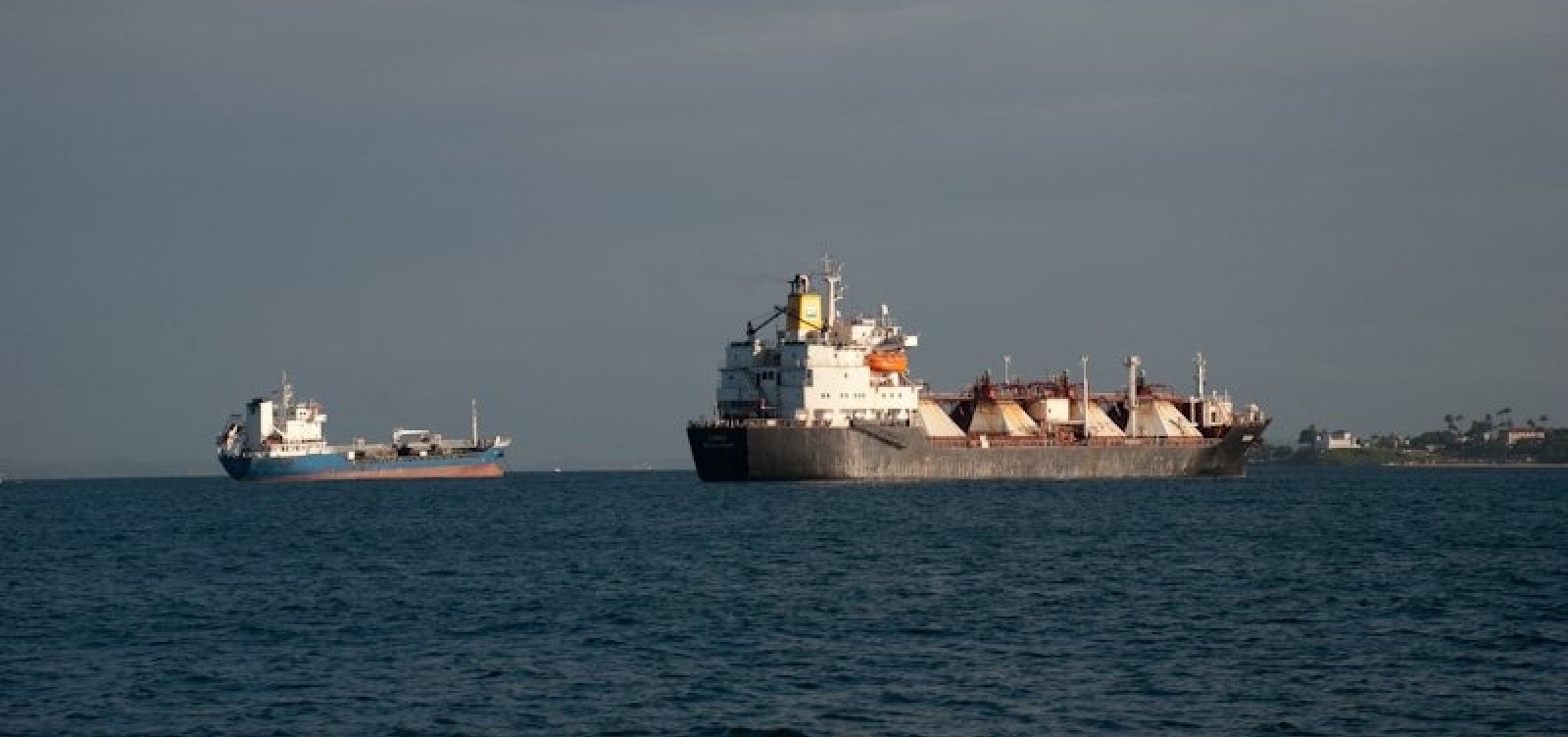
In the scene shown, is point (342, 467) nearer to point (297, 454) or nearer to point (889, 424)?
point (297, 454)

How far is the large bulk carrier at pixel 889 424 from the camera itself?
93.6 metres

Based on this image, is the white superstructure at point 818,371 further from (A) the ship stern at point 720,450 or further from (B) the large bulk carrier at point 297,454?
(B) the large bulk carrier at point 297,454

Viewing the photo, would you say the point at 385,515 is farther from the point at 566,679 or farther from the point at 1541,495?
the point at 1541,495

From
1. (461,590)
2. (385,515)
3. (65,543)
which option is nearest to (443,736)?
(461,590)

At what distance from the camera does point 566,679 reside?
3062cm

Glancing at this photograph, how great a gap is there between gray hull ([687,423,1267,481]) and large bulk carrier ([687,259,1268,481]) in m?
0.08

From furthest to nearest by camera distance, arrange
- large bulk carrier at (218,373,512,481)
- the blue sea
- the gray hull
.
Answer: large bulk carrier at (218,373,512,481) → the gray hull → the blue sea

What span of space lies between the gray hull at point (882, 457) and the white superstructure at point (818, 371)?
5.10ft

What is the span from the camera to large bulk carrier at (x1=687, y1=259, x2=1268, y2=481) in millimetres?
93625

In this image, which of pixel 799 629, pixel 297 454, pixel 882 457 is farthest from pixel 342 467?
pixel 799 629

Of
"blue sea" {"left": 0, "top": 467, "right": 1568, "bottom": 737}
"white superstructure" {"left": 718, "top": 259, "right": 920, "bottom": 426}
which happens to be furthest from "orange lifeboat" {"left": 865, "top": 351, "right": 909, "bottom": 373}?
"blue sea" {"left": 0, "top": 467, "right": 1568, "bottom": 737}

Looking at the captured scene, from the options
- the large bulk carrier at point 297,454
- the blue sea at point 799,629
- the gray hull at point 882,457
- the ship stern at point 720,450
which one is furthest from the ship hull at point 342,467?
the blue sea at point 799,629

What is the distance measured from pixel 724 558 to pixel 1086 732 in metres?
27.2

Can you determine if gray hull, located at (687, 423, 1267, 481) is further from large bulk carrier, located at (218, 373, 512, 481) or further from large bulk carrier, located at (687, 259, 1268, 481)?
large bulk carrier, located at (218, 373, 512, 481)
